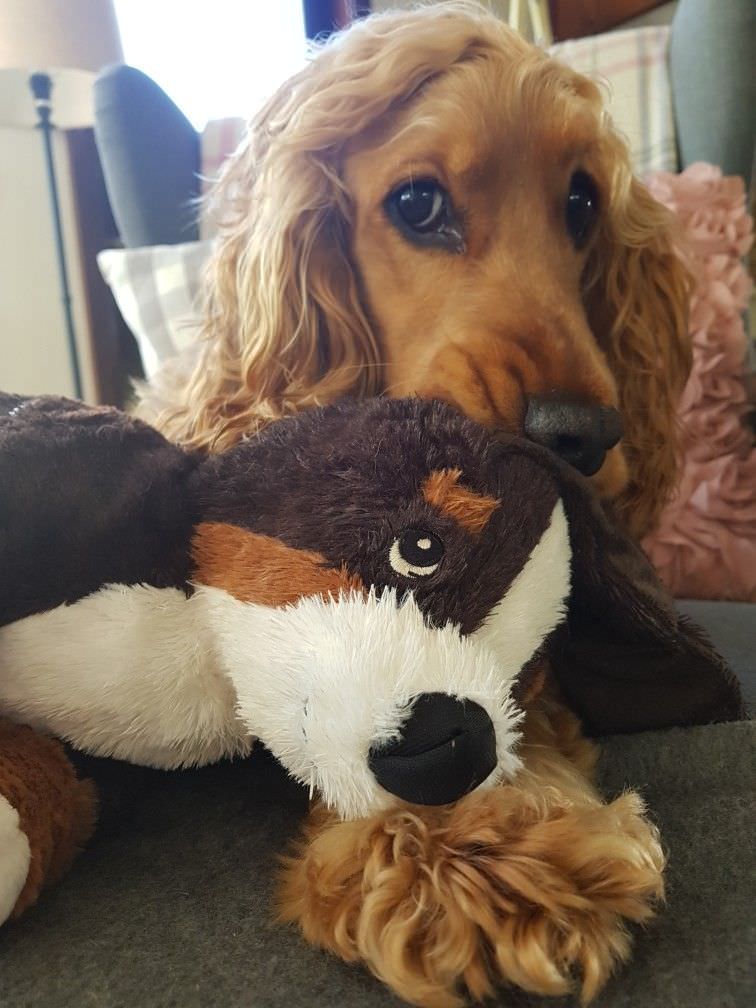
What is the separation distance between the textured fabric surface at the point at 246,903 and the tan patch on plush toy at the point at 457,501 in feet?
0.86

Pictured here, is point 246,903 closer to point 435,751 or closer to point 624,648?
point 435,751

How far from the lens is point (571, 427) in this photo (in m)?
0.74

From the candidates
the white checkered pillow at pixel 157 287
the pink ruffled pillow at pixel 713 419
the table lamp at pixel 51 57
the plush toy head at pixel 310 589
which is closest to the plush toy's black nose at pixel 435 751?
the plush toy head at pixel 310 589

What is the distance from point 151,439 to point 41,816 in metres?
0.28

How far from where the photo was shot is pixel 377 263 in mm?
975

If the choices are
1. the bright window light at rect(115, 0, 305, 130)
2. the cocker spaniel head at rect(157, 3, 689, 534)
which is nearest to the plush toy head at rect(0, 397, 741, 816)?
the cocker spaniel head at rect(157, 3, 689, 534)

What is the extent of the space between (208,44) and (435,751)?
3027 millimetres

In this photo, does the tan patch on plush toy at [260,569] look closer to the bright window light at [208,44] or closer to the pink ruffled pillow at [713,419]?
the pink ruffled pillow at [713,419]

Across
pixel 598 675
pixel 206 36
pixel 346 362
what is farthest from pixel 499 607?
pixel 206 36

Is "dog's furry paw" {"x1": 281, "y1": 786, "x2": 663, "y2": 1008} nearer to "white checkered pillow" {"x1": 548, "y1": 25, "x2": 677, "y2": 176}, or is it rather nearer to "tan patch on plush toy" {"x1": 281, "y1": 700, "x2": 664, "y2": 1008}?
"tan patch on plush toy" {"x1": 281, "y1": 700, "x2": 664, "y2": 1008}

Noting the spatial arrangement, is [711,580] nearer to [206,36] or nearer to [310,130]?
[310,130]

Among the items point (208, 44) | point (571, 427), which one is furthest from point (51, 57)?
point (571, 427)

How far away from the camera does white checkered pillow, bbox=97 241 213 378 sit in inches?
66.9

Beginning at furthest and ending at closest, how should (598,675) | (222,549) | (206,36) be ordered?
(206,36) < (598,675) < (222,549)
